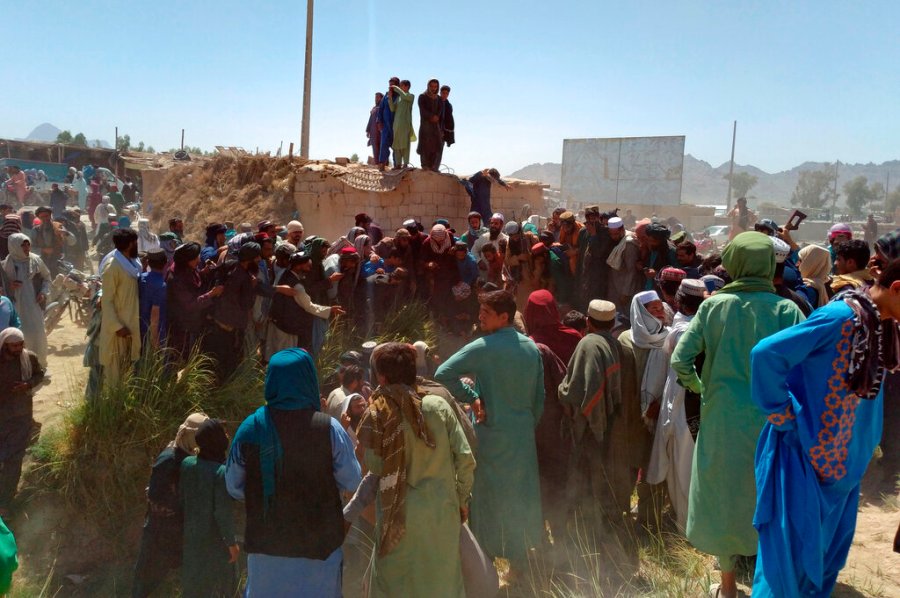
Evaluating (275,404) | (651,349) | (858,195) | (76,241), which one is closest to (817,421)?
(651,349)

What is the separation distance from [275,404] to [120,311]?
10.3 feet

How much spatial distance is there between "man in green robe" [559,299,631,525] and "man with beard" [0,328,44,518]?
4.08 metres

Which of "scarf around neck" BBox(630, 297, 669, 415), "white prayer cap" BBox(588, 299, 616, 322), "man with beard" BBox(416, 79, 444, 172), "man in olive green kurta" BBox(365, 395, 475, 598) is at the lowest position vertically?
"man in olive green kurta" BBox(365, 395, 475, 598)

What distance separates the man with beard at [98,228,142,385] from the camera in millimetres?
5328

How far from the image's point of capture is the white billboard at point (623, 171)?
26734 mm

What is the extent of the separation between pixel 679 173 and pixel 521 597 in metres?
24.9

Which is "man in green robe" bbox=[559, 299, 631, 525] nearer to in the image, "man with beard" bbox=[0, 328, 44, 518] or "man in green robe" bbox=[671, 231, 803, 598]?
"man in green robe" bbox=[671, 231, 803, 598]

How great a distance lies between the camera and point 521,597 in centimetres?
404

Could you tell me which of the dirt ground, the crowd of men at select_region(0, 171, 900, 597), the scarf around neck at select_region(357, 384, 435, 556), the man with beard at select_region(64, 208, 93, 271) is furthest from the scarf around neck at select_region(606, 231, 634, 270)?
the man with beard at select_region(64, 208, 93, 271)

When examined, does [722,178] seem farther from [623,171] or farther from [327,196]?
[327,196]

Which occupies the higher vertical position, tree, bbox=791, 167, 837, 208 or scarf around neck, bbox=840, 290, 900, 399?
tree, bbox=791, 167, 837, 208

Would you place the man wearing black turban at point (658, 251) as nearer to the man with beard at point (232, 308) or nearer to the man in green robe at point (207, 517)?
the man with beard at point (232, 308)

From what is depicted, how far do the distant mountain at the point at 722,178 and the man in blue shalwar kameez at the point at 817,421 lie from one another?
150 m

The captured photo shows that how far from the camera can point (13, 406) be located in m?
5.20
